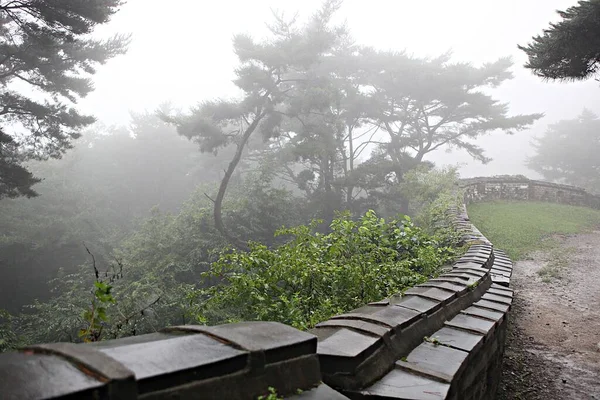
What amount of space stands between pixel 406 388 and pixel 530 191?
73.1 ft

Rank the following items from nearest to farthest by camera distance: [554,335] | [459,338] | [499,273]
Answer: [459,338]
[554,335]
[499,273]

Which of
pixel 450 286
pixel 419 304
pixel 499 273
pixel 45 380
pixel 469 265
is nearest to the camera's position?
pixel 45 380

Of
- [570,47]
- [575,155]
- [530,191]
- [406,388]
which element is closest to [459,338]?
[406,388]

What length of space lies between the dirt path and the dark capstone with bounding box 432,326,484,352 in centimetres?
140

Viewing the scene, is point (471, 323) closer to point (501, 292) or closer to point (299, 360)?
point (501, 292)

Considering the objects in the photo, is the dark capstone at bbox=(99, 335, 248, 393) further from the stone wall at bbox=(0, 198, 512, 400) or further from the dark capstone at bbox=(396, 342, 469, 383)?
the dark capstone at bbox=(396, 342, 469, 383)

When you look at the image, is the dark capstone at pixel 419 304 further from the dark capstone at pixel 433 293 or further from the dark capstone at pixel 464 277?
the dark capstone at pixel 464 277

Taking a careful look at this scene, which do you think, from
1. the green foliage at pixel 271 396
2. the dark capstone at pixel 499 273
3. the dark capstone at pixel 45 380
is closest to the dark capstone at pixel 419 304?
the green foliage at pixel 271 396

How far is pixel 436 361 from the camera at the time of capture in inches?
80.6

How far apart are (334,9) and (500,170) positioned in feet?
252

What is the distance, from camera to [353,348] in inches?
70.1

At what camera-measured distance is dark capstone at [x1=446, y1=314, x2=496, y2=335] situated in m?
2.61

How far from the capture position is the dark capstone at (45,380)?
90 centimetres

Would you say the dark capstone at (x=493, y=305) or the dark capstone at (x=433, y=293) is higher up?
the dark capstone at (x=433, y=293)
